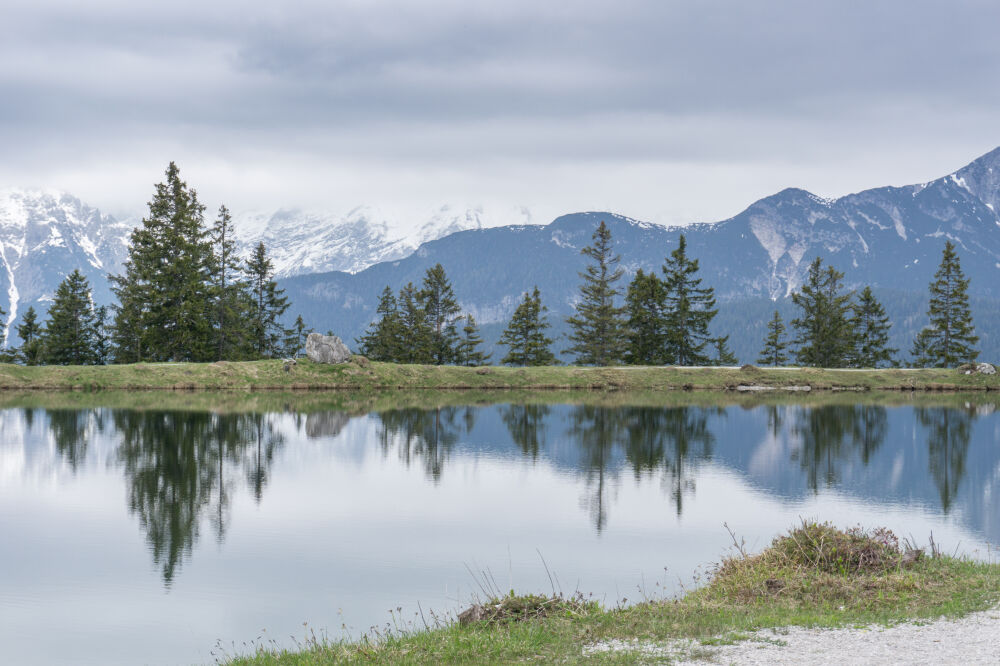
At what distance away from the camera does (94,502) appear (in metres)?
28.9

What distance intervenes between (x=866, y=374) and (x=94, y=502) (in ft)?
300

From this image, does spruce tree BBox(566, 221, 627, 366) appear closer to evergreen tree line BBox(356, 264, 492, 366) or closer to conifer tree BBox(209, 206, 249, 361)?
evergreen tree line BBox(356, 264, 492, 366)

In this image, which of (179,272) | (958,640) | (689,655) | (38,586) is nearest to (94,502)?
(38,586)

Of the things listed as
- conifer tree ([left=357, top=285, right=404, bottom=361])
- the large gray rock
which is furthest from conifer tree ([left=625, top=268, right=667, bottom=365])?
the large gray rock

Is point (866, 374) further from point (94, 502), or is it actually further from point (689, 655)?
point (689, 655)

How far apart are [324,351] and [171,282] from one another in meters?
17.6

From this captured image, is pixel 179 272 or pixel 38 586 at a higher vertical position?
pixel 179 272

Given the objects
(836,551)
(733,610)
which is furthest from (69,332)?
(733,610)

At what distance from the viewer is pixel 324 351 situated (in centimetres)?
8906

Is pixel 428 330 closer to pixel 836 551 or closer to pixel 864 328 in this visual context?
pixel 864 328

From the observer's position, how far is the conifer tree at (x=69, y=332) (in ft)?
331

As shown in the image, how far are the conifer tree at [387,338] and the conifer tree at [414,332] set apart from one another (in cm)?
51

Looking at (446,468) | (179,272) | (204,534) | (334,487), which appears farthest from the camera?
(179,272)

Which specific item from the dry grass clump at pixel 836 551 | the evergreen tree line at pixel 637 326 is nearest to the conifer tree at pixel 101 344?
the evergreen tree line at pixel 637 326
